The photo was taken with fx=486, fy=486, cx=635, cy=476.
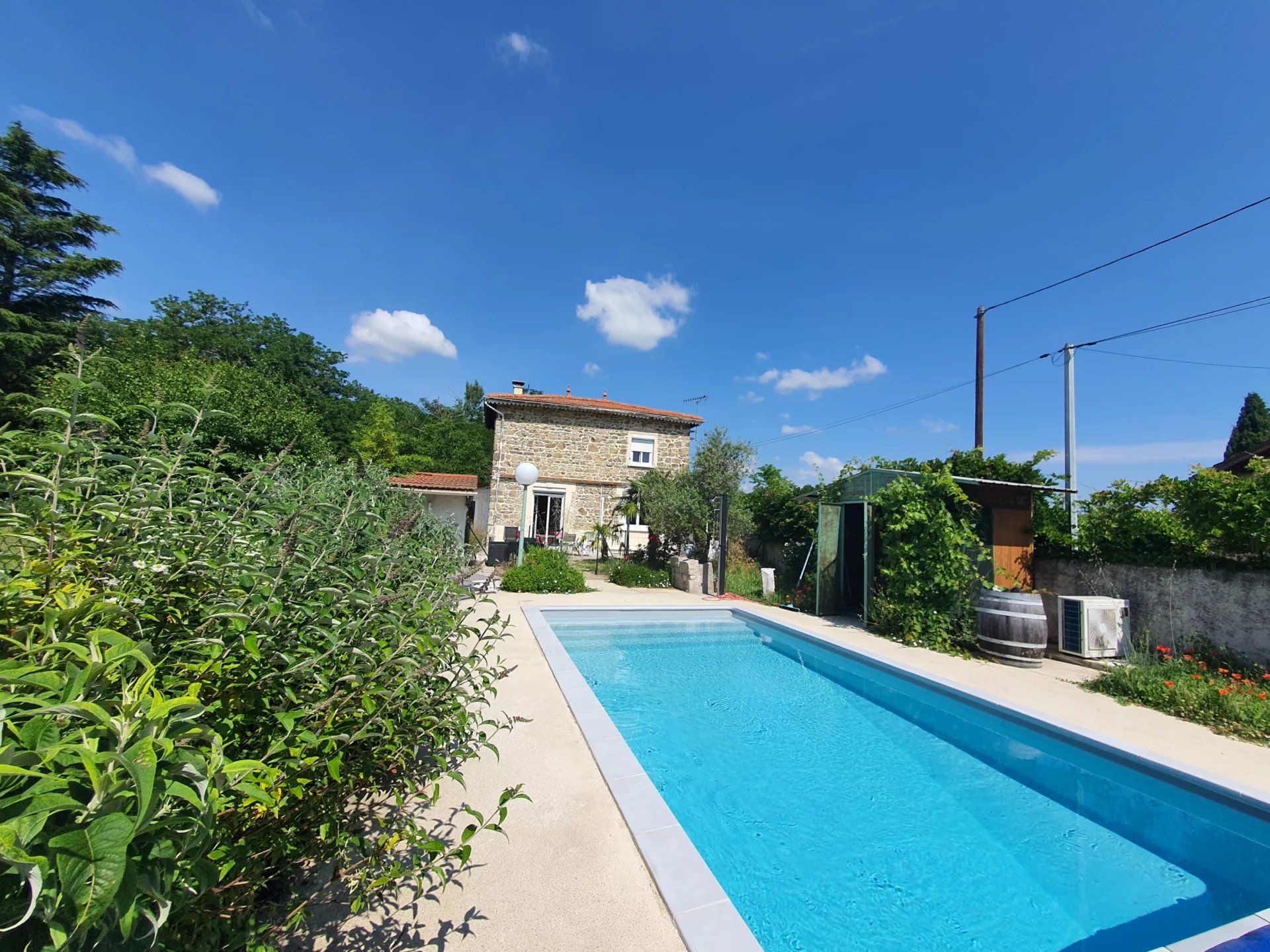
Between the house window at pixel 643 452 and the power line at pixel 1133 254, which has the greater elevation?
the power line at pixel 1133 254

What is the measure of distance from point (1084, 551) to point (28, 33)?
623 inches

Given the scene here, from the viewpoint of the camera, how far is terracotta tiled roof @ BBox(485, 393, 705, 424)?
17344 mm

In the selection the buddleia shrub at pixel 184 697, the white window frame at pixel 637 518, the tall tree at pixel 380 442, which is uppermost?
the tall tree at pixel 380 442

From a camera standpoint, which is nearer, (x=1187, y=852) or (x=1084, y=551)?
(x=1187, y=852)

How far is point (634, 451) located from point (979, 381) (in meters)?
10.9

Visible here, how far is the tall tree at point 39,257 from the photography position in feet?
53.3

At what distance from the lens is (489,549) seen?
49.8ft

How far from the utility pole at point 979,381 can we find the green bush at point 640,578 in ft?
27.1

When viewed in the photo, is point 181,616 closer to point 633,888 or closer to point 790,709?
point 633,888

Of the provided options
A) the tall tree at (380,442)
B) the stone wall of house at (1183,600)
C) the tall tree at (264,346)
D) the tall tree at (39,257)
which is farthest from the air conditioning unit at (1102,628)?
the tall tree at (264,346)

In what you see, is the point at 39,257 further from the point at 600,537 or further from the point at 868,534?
the point at 868,534

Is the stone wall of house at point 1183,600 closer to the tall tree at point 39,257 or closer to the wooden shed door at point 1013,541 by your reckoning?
the wooden shed door at point 1013,541

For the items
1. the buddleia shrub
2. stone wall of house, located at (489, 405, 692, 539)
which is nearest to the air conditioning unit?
the buddleia shrub

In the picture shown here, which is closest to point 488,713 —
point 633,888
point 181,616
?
point 633,888
